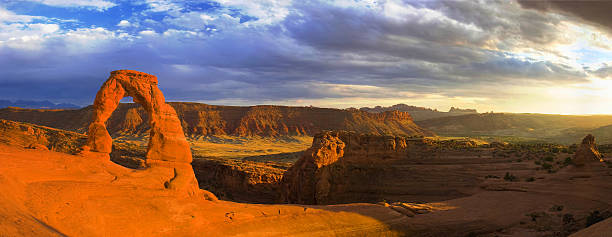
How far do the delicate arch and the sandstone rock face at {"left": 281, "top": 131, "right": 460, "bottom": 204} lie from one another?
862 centimetres

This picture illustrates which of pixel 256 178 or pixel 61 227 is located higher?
pixel 61 227

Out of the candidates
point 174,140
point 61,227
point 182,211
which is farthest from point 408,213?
point 61,227

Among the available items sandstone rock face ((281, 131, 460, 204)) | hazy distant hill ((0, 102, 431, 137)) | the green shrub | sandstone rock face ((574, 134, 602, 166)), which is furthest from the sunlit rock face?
hazy distant hill ((0, 102, 431, 137))

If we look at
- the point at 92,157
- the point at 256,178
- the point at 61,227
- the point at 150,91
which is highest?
the point at 150,91

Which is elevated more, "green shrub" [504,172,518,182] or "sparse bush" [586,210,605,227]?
"green shrub" [504,172,518,182]

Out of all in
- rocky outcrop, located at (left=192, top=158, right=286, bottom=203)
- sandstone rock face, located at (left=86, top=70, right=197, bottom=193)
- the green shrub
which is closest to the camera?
sandstone rock face, located at (left=86, top=70, right=197, bottom=193)

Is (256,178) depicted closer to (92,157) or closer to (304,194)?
(304,194)

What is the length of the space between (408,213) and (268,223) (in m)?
6.23

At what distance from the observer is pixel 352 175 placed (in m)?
22.5

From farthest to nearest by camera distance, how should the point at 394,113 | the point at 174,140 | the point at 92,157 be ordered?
the point at 394,113 < the point at 174,140 < the point at 92,157

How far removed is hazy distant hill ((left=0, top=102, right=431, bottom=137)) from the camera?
91312 millimetres

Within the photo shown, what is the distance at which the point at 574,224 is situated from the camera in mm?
13367

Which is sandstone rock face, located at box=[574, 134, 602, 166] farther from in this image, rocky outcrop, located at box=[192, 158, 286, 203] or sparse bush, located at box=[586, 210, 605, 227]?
rocky outcrop, located at box=[192, 158, 286, 203]

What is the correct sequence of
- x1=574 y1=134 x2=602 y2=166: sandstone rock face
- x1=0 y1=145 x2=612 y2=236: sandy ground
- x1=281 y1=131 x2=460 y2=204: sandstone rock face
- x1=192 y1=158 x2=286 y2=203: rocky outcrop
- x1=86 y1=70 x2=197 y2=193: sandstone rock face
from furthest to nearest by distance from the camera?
x1=192 y1=158 x2=286 y2=203: rocky outcrop → x1=281 y1=131 x2=460 y2=204: sandstone rock face → x1=574 y1=134 x2=602 y2=166: sandstone rock face → x1=86 y1=70 x2=197 y2=193: sandstone rock face → x1=0 y1=145 x2=612 y2=236: sandy ground
